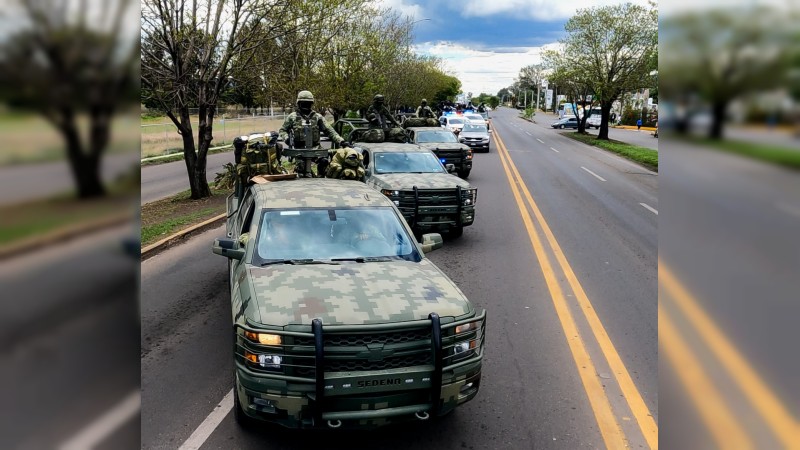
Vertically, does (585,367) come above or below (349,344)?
below

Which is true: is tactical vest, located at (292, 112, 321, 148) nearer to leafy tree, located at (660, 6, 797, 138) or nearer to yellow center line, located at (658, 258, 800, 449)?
yellow center line, located at (658, 258, 800, 449)

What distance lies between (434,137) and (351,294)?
15677 millimetres

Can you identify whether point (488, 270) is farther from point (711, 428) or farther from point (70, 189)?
point (70, 189)

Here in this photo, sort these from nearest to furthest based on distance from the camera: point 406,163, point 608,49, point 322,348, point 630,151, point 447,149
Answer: point 322,348
point 406,163
point 447,149
point 630,151
point 608,49

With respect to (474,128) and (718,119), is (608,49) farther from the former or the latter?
(718,119)

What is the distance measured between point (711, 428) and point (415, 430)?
3184 mm

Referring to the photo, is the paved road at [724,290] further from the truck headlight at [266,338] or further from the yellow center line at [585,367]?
the yellow center line at [585,367]

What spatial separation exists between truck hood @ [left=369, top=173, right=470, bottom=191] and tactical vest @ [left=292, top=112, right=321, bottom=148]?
150cm

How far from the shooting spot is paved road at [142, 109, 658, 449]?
13.9 ft

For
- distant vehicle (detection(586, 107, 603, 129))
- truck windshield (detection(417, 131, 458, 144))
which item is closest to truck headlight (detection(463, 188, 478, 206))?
truck windshield (detection(417, 131, 458, 144))

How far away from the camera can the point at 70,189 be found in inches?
35.8

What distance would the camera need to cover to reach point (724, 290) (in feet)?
3.88

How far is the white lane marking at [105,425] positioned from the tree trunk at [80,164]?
0.43 meters

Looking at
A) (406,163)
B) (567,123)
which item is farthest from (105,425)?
(567,123)
